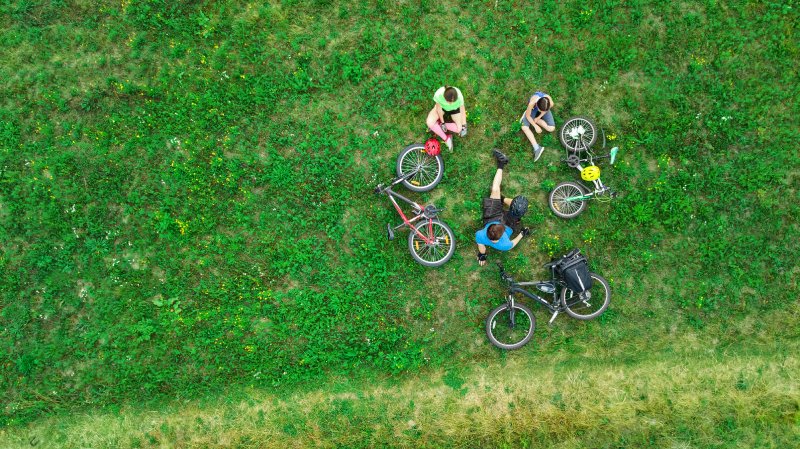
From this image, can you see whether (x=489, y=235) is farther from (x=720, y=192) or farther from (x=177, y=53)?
(x=177, y=53)

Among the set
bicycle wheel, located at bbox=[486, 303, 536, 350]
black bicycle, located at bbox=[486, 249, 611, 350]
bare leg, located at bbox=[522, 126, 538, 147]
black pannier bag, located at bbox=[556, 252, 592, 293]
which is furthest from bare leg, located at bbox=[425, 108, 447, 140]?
bicycle wheel, located at bbox=[486, 303, 536, 350]

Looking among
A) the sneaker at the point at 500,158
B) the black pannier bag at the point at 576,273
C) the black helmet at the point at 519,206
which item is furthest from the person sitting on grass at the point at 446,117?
the black pannier bag at the point at 576,273

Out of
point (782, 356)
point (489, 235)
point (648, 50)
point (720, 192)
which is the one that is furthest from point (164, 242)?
point (782, 356)

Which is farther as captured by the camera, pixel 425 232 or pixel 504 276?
pixel 425 232

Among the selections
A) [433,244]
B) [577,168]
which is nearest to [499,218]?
[433,244]

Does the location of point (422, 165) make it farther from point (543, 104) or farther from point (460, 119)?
point (543, 104)

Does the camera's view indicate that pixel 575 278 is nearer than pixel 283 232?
Yes
